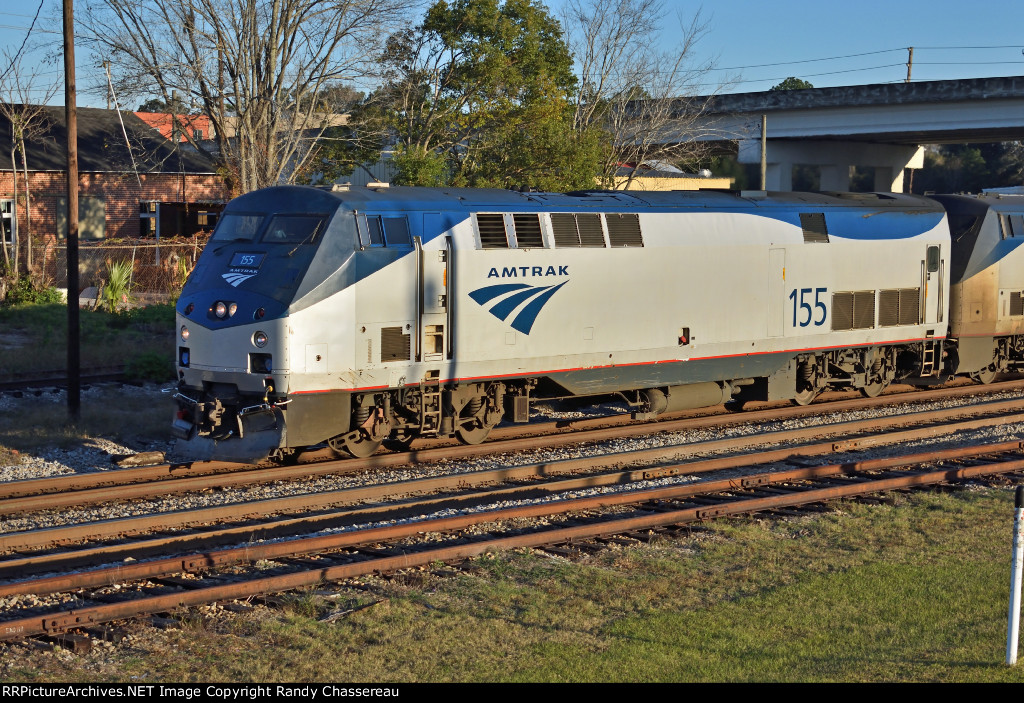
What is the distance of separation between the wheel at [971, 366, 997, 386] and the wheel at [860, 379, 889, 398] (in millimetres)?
3204

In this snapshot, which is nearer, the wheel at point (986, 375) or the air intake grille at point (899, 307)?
the air intake grille at point (899, 307)

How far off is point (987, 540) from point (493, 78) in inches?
903

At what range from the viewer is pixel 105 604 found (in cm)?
879

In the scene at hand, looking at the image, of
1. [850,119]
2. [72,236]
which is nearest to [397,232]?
[72,236]

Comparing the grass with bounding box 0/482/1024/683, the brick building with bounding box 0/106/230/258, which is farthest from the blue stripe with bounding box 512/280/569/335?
the brick building with bounding box 0/106/230/258

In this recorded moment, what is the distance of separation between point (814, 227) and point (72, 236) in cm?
1209

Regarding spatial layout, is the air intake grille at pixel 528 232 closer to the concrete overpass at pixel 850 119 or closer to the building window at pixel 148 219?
the building window at pixel 148 219

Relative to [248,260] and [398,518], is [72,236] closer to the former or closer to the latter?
[248,260]

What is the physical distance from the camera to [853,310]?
1939cm

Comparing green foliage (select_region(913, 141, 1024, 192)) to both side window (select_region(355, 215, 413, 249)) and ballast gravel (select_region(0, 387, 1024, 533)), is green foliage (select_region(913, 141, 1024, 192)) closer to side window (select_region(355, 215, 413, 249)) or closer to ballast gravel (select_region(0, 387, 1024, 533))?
ballast gravel (select_region(0, 387, 1024, 533))

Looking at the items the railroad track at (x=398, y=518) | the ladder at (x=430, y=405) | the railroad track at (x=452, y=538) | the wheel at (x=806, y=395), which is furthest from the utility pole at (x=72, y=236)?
the wheel at (x=806, y=395)

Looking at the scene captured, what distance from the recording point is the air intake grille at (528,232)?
15023mm

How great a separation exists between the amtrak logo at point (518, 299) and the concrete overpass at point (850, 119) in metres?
27.1

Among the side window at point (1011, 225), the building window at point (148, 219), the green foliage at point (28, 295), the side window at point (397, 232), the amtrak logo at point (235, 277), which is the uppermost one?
the building window at point (148, 219)
